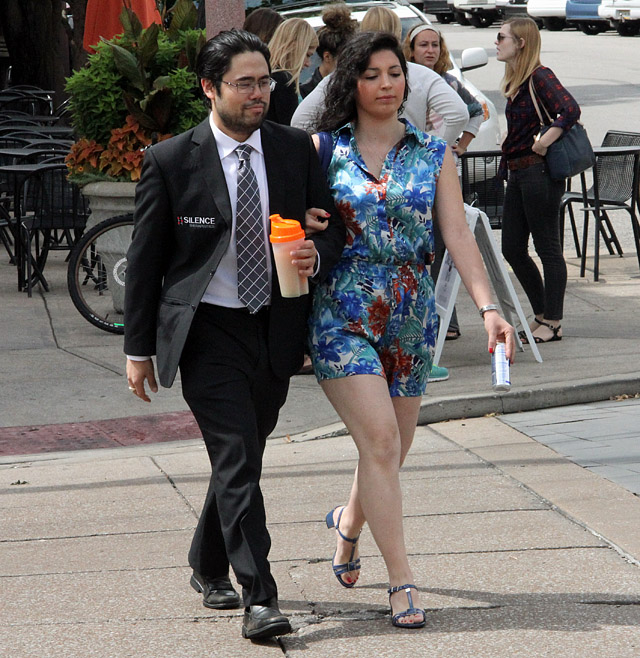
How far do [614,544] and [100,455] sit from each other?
8.68 ft

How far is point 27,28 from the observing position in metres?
21.8

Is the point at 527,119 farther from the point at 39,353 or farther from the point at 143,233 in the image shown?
the point at 143,233

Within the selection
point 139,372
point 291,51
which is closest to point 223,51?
point 139,372

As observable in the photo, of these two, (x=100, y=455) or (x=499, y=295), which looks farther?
(x=499, y=295)

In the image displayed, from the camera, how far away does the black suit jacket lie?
12.4 ft

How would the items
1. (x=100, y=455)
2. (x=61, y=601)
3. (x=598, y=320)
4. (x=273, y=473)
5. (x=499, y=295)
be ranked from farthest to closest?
(x=598, y=320) → (x=499, y=295) → (x=100, y=455) → (x=273, y=473) → (x=61, y=601)

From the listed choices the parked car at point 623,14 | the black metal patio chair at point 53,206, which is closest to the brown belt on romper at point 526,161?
the black metal patio chair at point 53,206

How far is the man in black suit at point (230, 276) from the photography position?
3.74 m

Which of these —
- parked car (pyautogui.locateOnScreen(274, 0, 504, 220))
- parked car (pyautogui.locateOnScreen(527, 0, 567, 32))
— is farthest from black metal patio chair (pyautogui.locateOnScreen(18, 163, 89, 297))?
parked car (pyautogui.locateOnScreen(527, 0, 567, 32))

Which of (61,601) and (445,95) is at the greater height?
(445,95)

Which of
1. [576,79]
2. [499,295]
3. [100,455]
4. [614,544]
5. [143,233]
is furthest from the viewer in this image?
[576,79]

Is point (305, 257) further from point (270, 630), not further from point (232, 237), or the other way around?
point (270, 630)

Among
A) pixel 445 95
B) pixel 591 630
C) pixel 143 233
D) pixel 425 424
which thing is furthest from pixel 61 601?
pixel 445 95

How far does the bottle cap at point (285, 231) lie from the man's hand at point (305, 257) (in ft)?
0.11
